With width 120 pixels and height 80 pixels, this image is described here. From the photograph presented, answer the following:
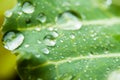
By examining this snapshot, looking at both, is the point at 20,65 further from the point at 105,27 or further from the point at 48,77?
the point at 105,27

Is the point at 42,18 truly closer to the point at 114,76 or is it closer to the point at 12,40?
the point at 12,40

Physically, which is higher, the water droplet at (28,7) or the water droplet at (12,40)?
the water droplet at (28,7)

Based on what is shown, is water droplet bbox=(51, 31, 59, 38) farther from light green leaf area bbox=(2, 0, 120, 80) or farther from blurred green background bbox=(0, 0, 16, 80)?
blurred green background bbox=(0, 0, 16, 80)

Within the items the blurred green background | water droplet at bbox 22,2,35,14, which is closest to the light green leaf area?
water droplet at bbox 22,2,35,14

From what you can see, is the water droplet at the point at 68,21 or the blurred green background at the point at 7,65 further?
the blurred green background at the point at 7,65

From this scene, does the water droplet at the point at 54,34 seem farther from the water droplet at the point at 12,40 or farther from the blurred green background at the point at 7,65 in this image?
the blurred green background at the point at 7,65

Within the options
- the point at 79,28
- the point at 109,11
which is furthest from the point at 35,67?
the point at 109,11

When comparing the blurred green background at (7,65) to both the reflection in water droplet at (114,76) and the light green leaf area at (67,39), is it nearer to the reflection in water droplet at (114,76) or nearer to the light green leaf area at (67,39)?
the light green leaf area at (67,39)

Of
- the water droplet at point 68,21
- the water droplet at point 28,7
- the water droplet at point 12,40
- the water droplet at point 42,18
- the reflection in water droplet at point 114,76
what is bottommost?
the reflection in water droplet at point 114,76

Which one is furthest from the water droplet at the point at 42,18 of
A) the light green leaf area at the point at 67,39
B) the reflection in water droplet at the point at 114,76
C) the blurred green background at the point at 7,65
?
the blurred green background at the point at 7,65
